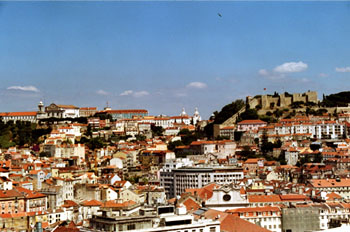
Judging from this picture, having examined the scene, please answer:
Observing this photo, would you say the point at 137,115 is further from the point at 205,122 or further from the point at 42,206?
the point at 42,206

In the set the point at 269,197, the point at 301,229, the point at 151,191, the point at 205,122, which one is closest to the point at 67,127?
the point at 205,122

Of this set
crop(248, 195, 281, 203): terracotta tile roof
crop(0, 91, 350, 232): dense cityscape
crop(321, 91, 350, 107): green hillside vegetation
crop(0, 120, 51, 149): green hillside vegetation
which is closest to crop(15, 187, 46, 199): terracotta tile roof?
crop(0, 91, 350, 232): dense cityscape

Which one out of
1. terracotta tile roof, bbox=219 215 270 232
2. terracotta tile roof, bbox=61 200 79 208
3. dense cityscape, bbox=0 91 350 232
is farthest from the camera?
terracotta tile roof, bbox=61 200 79 208

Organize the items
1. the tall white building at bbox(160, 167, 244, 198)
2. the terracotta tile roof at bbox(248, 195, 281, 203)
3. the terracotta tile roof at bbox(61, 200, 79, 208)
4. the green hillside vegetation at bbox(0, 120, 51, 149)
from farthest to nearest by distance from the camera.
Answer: the green hillside vegetation at bbox(0, 120, 51, 149)
the tall white building at bbox(160, 167, 244, 198)
the terracotta tile roof at bbox(61, 200, 79, 208)
the terracotta tile roof at bbox(248, 195, 281, 203)

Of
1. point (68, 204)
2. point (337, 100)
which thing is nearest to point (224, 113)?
point (337, 100)

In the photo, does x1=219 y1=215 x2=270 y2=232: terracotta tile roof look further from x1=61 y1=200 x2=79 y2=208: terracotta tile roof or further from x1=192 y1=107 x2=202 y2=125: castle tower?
x1=192 y1=107 x2=202 y2=125: castle tower

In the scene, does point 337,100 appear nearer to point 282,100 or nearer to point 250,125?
point 282,100

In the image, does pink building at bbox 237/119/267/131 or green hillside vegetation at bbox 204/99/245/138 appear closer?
pink building at bbox 237/119/267/131
